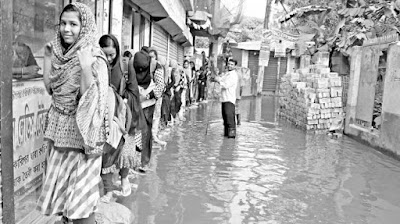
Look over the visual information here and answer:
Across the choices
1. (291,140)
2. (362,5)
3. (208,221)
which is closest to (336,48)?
(362,5)

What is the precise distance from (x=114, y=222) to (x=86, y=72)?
1.65 meters

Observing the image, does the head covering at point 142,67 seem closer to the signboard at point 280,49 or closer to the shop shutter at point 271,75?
the signboard at point 280,49

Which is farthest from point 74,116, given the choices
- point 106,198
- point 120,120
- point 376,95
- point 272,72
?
point 272,72

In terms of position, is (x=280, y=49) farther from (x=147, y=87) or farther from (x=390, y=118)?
(x=147, y=87)

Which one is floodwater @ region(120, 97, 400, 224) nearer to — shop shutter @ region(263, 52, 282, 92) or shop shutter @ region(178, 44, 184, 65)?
shop shutter @ region(178, 44, 184, 65)

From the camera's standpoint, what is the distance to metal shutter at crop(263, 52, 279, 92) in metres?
31.4

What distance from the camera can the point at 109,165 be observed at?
401 cm

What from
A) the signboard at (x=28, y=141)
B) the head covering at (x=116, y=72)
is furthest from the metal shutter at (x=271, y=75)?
the signboard at (x=28, y=141)

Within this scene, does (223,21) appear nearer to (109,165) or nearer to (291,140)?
(291,140)

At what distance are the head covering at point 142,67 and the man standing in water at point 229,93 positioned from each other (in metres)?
3.63

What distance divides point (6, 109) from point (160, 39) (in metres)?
10.6

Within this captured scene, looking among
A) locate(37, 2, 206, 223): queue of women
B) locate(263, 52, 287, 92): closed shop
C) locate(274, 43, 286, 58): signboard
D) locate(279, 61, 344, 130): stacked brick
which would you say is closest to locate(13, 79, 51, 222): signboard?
locate(37, 2, 206, 223): queue of women

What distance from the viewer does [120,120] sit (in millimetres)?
3834

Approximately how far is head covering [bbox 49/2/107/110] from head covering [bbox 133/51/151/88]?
2490mm
